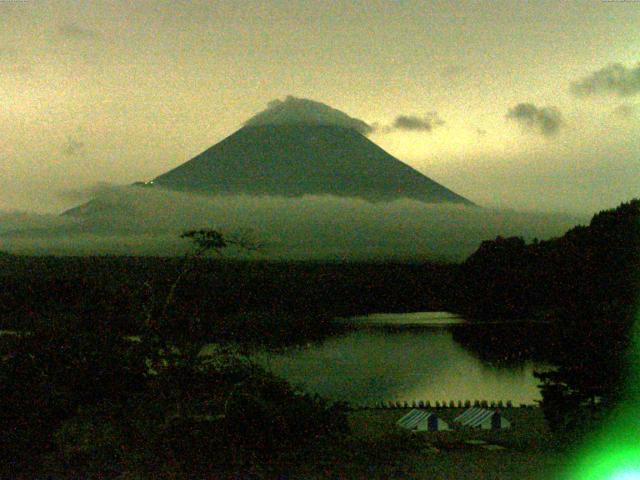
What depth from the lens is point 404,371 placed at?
3675cm

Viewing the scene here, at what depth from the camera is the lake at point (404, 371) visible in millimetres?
29781

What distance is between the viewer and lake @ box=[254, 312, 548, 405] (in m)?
29.8

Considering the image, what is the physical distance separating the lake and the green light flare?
13337 mm

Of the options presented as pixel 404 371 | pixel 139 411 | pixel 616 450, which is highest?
pixel 139 411

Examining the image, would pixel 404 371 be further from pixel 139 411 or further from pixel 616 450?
pixel 139 411

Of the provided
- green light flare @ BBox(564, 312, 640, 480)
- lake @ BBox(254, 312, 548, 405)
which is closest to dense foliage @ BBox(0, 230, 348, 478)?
green light flare @ BBox(564, 312, 640, 480)

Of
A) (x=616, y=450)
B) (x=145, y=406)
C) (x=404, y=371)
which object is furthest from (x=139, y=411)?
(x=404, y=371)

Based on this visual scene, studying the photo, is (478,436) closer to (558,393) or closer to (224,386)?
(558,393)

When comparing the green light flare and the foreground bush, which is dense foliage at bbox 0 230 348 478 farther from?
the green light flare

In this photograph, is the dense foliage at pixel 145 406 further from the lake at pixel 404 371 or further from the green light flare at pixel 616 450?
the lake at pixel 404 371

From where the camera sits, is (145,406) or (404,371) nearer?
(145,406)

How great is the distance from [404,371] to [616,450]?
3043 centimetres

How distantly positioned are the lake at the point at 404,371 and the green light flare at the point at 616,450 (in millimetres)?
13337

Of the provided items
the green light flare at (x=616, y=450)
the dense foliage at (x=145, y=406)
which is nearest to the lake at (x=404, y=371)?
the dense foliage at (x=145, y=406)
